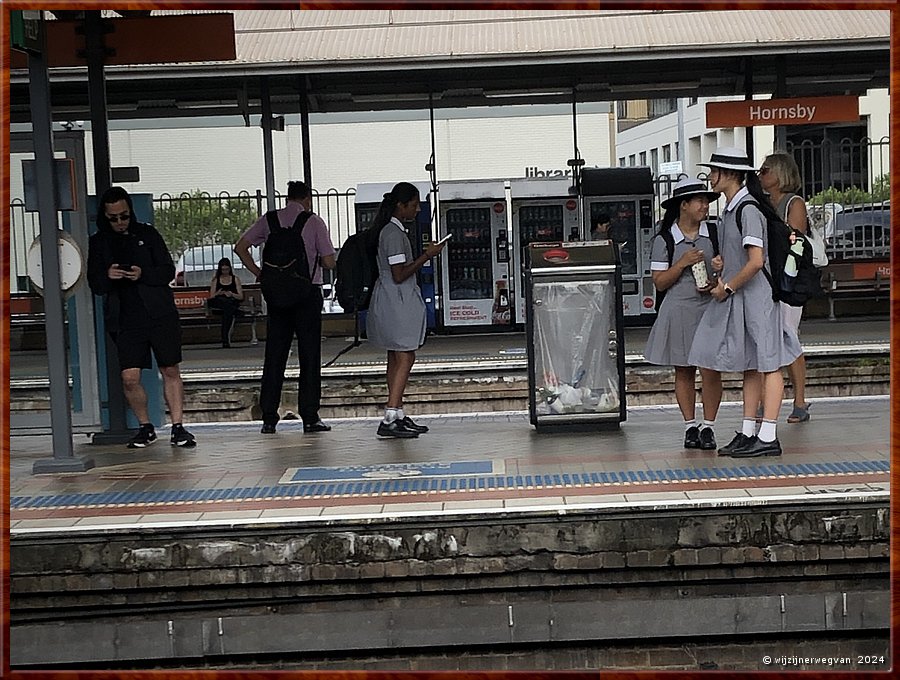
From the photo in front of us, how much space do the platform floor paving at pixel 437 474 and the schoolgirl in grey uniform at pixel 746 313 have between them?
0.40 meters

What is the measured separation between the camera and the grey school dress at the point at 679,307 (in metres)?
7.68

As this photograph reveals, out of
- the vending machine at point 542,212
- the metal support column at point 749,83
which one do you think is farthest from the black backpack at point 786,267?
the vending machine at point 542,212

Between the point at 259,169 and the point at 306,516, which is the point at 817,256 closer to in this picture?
the point at 306,516

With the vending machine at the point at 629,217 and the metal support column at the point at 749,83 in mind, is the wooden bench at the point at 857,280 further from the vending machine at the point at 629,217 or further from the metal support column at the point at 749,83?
the metal support column at the point at 749,83

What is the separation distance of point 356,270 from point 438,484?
212 cm

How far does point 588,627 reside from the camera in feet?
19.3

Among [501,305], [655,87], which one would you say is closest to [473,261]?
[501,305]

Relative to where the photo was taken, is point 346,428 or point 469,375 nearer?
point 346,428

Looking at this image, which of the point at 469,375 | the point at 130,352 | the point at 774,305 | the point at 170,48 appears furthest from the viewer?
the point at 469,375

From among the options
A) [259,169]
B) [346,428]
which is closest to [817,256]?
[346,428]

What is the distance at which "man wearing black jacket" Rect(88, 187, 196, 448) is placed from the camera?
8367mm

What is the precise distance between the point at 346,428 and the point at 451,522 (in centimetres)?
381

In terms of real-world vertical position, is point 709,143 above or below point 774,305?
above

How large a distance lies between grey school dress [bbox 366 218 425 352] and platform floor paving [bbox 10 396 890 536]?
2.37ft
